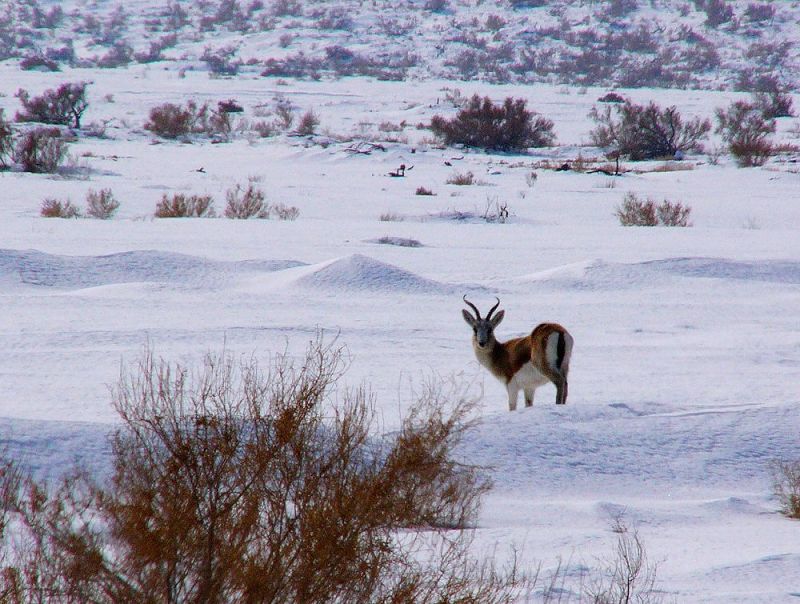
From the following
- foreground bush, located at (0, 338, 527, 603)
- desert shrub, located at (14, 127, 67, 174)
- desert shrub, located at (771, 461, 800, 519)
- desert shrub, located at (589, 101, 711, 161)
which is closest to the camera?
foreground bush, located at (0, 338, 527, 603)

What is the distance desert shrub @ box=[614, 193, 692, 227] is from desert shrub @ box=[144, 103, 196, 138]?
67.5ft

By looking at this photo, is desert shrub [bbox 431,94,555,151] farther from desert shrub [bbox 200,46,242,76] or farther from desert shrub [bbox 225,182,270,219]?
desert shrub [bbox 200,46,242,76]

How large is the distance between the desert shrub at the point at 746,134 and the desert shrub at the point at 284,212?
16162mm

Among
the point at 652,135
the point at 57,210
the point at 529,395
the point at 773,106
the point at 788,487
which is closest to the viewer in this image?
the point at 788,487

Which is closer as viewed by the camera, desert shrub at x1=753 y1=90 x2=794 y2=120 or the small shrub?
the small shrub

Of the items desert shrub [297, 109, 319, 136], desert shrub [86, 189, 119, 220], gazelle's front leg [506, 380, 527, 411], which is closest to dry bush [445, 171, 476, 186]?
desert shrub [86, 189, 119, 220]

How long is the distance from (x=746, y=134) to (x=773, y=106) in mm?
11983

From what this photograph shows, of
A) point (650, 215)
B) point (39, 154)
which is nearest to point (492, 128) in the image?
point (39, 154)

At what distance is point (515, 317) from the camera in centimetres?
1156

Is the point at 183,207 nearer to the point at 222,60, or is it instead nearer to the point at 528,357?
the point at 528,357

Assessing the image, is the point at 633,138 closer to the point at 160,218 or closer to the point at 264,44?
the point at 160,218

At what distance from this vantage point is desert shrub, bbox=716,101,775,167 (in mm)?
30516

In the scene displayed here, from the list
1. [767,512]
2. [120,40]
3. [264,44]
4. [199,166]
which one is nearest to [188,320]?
[767,512]

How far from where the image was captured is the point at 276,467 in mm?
3629
